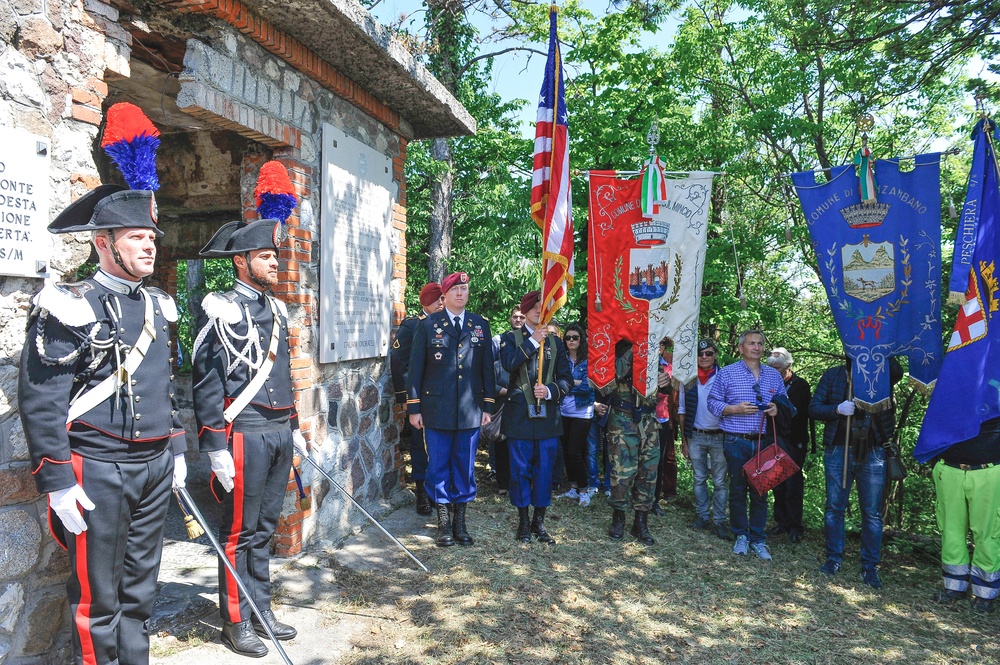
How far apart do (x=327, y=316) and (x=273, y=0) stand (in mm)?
2129

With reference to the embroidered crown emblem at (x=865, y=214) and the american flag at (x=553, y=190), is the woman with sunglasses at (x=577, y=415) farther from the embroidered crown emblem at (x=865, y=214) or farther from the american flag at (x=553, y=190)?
the embroidered crown emblem at (x=865, y=214)

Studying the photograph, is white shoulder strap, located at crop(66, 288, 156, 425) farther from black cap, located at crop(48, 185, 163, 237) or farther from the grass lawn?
the grass lawn

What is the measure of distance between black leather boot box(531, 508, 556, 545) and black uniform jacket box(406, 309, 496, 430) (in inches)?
37.0

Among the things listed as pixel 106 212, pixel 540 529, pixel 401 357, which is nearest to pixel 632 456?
pixel 540 529

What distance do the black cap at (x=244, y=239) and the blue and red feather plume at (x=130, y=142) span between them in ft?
2.12

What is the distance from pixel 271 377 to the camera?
3.56 m

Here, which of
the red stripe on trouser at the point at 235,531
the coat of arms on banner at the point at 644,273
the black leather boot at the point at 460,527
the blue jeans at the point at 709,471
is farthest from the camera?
the blue jeans at the point at 709,471

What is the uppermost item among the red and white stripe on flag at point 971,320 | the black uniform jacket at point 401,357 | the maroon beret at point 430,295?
the maroon beret at point 430,295

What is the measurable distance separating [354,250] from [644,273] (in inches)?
94.7

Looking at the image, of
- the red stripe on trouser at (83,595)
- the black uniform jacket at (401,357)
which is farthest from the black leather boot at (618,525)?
the red stripe on trouser at (83,595)

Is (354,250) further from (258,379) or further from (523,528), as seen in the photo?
(523,528)

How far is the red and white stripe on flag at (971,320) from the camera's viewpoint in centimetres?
454

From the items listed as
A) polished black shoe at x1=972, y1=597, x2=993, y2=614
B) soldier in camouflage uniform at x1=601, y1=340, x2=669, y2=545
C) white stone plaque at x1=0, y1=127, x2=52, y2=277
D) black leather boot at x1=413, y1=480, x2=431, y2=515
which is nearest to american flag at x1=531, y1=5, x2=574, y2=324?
soldier in camouflage uniform at x1=601, y1=340, x2=669, y2=545

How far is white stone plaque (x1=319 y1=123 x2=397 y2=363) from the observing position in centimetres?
498
